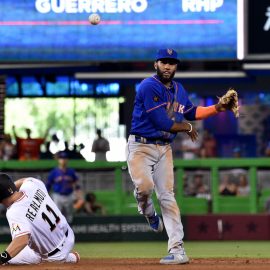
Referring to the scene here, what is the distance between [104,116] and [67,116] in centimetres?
93

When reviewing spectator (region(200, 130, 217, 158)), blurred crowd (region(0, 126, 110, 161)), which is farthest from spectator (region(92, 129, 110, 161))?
spectator (region(200, 130, 217, 158))

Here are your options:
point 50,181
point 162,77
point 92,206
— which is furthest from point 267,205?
point 162,77

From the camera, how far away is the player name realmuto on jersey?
9457 millimetres

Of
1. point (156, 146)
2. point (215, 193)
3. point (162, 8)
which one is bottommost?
point (215, 193)

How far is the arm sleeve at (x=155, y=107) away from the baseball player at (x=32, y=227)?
1.24 metres

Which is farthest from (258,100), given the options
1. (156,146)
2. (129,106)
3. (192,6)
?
(156,146)

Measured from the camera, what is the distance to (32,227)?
31.2 ft

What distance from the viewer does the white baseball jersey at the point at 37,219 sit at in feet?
30.6

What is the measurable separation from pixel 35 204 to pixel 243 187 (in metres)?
9.10

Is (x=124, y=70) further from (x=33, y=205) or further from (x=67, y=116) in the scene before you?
(x=33, y=205)

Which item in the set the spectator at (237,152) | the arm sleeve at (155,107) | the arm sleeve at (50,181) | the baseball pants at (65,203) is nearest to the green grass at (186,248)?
the baseball pants at (65,203)

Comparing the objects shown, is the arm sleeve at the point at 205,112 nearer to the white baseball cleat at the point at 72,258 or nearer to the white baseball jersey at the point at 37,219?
the white baseball jersey at the point at 37,219

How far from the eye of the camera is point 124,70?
19109 mm

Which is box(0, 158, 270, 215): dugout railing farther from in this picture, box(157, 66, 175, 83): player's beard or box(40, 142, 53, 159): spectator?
box(157, 66, 175, 83): player's beard
